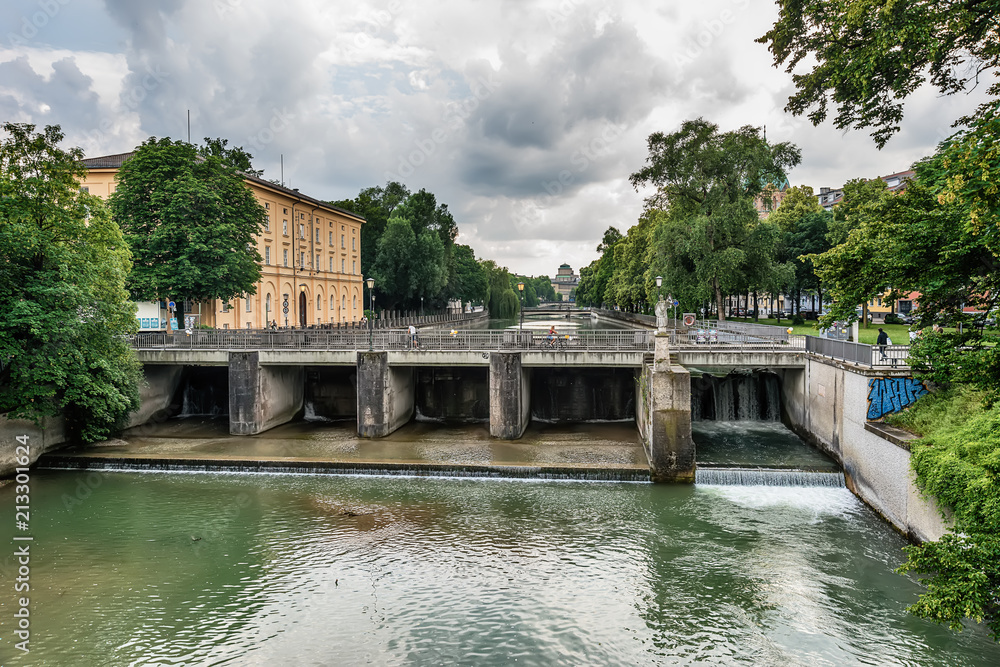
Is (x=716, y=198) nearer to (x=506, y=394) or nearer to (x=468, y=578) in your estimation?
(x=506, y=394)

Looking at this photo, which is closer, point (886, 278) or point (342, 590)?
point (342, 590)

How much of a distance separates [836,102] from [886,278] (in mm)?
6747

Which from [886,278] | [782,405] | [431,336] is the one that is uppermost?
[886,278]

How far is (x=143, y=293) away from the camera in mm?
34625

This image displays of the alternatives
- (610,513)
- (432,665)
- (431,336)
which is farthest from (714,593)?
(431,336)

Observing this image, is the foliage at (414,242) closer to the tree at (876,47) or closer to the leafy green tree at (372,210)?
the leafy green tree at (372,210)

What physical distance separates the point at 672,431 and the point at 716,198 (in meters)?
26.4

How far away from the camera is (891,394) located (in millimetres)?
18859

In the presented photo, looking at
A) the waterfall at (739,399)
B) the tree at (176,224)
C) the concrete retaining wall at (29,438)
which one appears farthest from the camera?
the tree at (176,224)

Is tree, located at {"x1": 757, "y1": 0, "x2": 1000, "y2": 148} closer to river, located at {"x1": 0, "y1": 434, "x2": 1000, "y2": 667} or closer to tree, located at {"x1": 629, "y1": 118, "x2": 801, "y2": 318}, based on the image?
river, located at {"x1": 0, "y1": 434, "x2": 1000, "y2": 667}

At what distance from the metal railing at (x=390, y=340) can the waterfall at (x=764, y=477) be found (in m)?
7.17

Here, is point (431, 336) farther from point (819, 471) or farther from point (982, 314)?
point (982, 314)

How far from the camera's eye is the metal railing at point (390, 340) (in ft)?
89.4

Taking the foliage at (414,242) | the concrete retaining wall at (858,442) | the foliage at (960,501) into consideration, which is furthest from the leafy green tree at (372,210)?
the foliage at (960,501)
